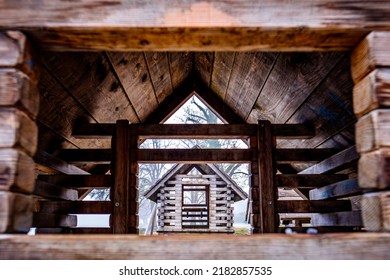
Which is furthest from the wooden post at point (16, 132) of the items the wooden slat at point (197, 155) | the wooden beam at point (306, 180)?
the wooden beam at point (306, 180)

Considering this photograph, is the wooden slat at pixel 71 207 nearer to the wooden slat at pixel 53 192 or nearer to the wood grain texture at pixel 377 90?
the wooden slat at pixel 53 192

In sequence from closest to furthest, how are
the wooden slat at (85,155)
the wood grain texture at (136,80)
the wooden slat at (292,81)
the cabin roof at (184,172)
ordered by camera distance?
the wooden slat at (292,81)
the wood grain texture at (136,80)
the wooden slat at (85,155)
the cabin roof at (184,172)

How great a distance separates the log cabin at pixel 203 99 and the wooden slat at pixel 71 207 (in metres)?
0.01

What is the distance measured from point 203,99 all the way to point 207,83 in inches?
11.6

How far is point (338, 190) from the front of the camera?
13.9 feet

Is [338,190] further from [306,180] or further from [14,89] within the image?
[14,89]

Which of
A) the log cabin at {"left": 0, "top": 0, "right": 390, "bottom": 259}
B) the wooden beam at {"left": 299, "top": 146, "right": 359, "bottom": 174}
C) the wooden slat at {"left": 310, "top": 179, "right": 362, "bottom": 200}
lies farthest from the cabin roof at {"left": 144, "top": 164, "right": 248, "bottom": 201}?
the wooden beam at {"left": 299, "top": 146, "right": 359, "bottom": 174}

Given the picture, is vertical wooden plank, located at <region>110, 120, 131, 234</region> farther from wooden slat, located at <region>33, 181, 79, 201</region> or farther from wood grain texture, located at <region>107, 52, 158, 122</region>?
wooden slat, located at <region>33, 181, 79, 201</region>

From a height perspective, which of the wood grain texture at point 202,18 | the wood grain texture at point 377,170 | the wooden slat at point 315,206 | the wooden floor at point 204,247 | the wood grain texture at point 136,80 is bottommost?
the wooden floor at point 204,247

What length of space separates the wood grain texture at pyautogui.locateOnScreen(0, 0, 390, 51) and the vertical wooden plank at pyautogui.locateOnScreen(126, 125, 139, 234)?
9.52 feet

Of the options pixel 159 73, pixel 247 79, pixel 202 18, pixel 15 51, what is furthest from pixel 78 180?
pixel 202 18

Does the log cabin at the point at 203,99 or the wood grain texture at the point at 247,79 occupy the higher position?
the wood grain texture at the point at 247,79

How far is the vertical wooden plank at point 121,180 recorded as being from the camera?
4.25m

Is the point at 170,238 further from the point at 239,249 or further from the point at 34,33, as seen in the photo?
the point at 34,33
